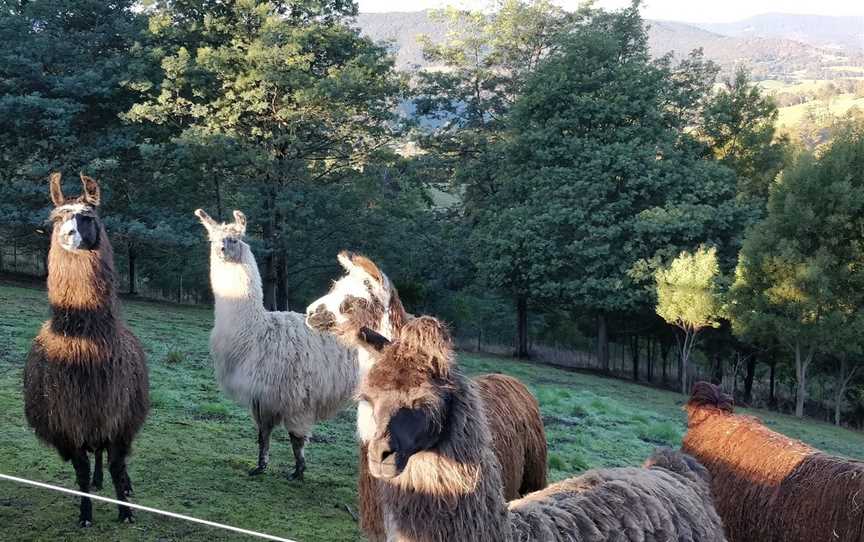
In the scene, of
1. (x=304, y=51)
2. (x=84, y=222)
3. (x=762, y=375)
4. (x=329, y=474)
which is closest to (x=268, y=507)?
(x=329, y=474)

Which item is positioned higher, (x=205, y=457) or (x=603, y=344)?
(x=205, y=457)

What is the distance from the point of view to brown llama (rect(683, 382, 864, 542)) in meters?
4.73

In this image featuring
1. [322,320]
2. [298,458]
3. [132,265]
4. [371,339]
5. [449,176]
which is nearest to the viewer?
[371,339]

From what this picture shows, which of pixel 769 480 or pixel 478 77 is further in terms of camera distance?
pixel 478 77

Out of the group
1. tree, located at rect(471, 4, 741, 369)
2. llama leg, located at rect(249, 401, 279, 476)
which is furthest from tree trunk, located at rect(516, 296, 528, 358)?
llama leg, located at rect(249, 401, 279, 476)

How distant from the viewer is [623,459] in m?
9.85

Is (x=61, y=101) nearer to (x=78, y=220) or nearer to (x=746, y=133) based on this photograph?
(x=78, y=220)

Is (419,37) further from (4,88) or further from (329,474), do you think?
(329,474)

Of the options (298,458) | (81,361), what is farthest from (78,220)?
(298,458)

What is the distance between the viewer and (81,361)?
503cm

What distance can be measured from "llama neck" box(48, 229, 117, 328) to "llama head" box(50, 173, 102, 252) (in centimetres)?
8

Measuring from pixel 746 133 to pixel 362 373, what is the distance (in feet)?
89.8

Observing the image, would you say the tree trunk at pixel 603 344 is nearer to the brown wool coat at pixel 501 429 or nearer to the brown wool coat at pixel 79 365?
the brown wool coat at pixel 501 429

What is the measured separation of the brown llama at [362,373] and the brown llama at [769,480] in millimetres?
1340
